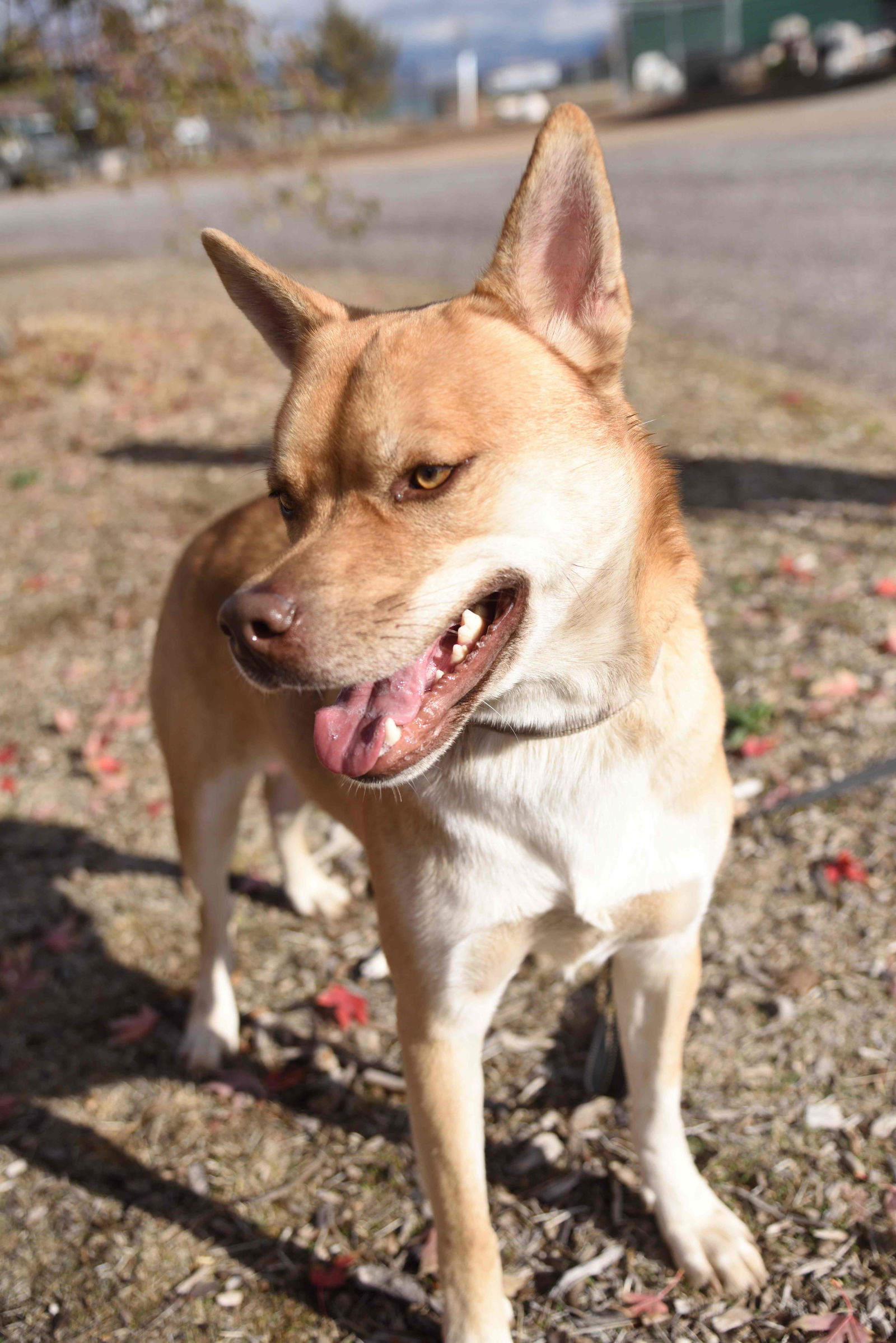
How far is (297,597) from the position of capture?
6.01ft

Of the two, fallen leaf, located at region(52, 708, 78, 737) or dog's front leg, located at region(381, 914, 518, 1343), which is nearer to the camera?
dog's front leg, located at region(381, 914, 518, 1343)

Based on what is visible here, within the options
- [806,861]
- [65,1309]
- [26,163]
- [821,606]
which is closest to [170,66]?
[26,163]

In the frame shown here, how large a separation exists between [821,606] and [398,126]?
147 ft

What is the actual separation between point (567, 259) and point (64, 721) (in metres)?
3.90

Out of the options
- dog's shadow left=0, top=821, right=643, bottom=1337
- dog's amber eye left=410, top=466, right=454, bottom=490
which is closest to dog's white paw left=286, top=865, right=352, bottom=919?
dog's shadow left=0, top=821, right=643, bottom=1337

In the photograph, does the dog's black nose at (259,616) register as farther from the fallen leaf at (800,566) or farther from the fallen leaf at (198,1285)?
the fallen leaf at (800,566)

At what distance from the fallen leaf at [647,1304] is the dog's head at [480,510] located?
4.84ft

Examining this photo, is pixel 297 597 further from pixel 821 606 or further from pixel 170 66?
pixel 170 66

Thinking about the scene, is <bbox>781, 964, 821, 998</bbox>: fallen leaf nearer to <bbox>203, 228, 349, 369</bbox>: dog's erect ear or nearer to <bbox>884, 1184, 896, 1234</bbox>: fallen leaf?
<bbox>884, 1184, 896, 1234</bbox>: fallen leaf

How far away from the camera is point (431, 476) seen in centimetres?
189

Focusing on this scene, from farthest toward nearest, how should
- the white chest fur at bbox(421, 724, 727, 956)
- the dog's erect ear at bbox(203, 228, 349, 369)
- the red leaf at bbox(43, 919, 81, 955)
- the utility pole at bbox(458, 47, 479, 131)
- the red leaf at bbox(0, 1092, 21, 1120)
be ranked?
the utility pole at bbox(458, 47, 479, 131)
the red leaf at bbox(43, 919, 81, 955)
the red leaf at bbox(0, 1092, 21, 1120)
the dog's erect ear at bbox(203, 228, 349, 369)
the white chest fur at bbox(421, 724, 727, 956)

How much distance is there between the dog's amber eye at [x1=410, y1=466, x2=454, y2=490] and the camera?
1.88m

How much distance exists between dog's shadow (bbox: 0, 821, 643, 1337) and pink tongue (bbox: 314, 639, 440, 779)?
153 cm

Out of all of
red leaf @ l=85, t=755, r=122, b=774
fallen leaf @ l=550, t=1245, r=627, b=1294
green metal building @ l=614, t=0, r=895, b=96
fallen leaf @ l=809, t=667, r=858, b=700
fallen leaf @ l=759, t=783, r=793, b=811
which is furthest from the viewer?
green metal building @ l=614, t=0, r=895, b=96
